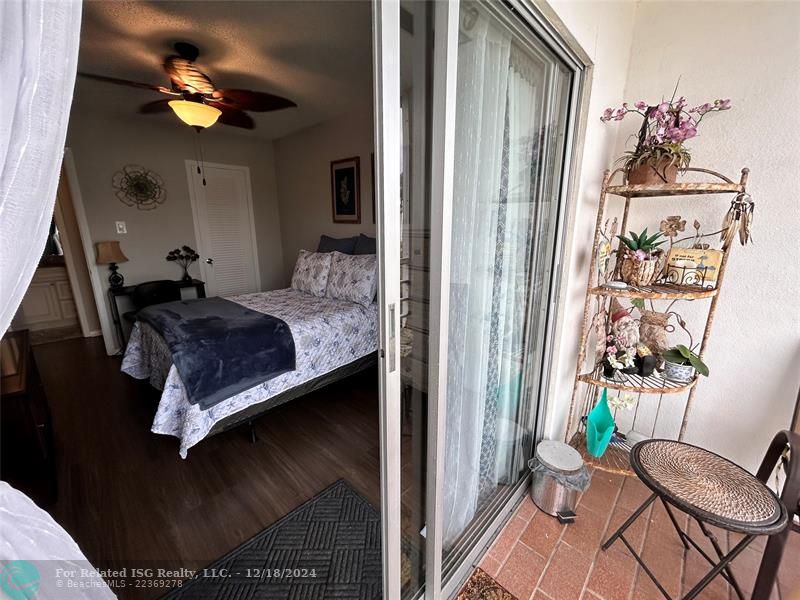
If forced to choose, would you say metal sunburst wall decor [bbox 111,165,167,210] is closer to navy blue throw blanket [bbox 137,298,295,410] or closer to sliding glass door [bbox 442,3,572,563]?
navy blue throw blanket [bbox 137,298,295,410]

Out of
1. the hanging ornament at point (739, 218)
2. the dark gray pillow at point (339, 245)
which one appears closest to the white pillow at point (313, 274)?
the dark gray pillow at point (339, 245)

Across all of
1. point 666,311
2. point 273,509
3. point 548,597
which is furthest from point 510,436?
point 273,509

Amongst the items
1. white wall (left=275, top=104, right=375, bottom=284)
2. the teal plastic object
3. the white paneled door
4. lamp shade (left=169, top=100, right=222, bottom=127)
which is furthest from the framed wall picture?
the teal plastic object

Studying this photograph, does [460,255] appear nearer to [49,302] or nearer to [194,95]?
[194,95]

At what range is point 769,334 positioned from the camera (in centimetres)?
154

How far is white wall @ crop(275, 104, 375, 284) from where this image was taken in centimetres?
339

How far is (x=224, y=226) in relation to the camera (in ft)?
14.6

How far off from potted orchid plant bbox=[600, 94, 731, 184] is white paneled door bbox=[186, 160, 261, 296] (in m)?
4.35

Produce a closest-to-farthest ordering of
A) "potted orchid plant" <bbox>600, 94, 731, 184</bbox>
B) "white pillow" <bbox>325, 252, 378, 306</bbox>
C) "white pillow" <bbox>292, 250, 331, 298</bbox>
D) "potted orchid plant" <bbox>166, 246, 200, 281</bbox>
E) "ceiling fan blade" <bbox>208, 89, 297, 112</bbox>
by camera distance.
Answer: "potted orchid plant" <bbox>600, 94, 731, 184</bbox>, "ceiling fan blade" <bbox>208, 89, 297, 112</bbox>, "white pillow" <bbox>325, 252, 378, 306</bbox>, "white pillow" <bbox>292, 250, 331, 298</bbox>, "potted orchid plant" <bbox>166, 246, 200, 281</bbox>

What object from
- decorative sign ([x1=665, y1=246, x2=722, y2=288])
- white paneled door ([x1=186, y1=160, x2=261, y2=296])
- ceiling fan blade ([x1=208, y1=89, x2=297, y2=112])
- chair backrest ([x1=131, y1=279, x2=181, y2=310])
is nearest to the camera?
decorative sign ([x1=665, y1=246, x2=722, y2=288])

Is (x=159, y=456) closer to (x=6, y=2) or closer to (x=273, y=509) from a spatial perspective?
(x=273, y=509)

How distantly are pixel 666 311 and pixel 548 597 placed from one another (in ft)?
4.74

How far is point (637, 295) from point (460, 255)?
916 millimetres

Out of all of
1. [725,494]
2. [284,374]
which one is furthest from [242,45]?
[725,494]
